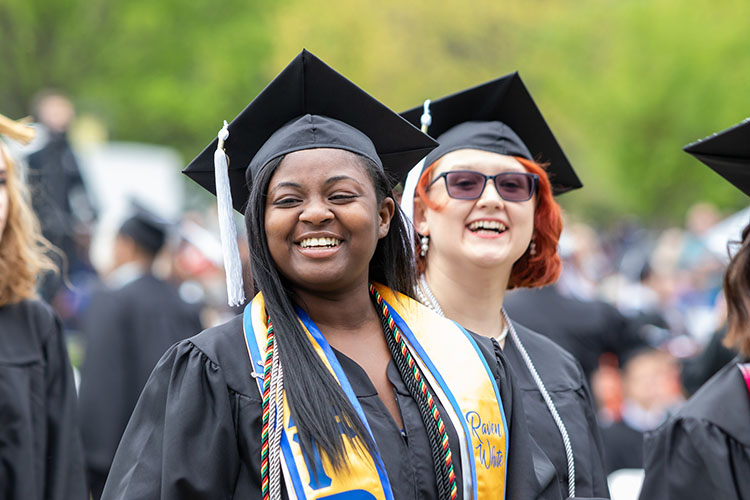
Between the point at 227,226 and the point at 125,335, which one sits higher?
the point at 227,226

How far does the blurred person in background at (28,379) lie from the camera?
380 centimetres

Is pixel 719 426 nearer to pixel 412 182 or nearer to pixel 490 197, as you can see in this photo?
pixel 490 197

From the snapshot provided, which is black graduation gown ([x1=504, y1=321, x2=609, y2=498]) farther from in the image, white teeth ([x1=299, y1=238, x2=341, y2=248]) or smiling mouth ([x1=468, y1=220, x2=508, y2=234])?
white teeth ([x1=299, y1=238, x2=341, y2=248])

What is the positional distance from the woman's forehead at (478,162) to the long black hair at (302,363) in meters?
0.88

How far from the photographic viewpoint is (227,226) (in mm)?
2814

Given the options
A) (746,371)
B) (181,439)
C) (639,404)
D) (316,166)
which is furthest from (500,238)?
(639,404)

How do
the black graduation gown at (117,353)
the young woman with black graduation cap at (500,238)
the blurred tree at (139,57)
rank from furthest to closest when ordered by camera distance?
the blurred tree at (139,57)
the black graduation gown at (117,353)
the young woman with black graduation cap at (500,238)

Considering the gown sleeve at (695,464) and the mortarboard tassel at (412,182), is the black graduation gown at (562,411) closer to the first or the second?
the gown sleeve at (695,464)

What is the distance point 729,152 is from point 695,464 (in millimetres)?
1006

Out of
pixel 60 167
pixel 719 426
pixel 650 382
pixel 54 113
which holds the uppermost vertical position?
pixel 54 113

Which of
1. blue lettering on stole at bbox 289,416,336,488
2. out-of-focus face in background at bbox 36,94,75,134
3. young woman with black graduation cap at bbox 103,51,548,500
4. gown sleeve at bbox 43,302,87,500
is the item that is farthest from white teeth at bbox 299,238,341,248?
out-of-focus face in background at bbox 36,94,75,134

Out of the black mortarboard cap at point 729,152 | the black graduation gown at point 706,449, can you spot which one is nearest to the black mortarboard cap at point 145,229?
the black mortarboard cap at point 729,152

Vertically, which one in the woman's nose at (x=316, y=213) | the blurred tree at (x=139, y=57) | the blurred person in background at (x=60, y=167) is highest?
the blurred tree at (x=139, y=57)

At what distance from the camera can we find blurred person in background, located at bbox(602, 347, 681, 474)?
6.86 metres
